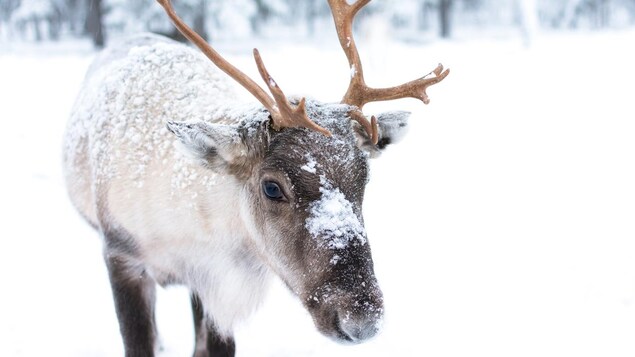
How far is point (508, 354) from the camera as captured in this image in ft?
14.5

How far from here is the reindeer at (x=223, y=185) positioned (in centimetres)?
268

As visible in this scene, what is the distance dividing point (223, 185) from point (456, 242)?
3769 millimetres

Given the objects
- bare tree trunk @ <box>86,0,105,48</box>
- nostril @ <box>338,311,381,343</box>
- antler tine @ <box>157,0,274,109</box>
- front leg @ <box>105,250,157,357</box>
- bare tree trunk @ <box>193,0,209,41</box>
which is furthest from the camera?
bare tree trunk @ <box>86,0,105,48</box>

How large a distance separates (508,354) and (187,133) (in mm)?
2739

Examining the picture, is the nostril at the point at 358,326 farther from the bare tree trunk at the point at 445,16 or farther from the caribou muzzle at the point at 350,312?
the bare tree trunk at the point at 445,16

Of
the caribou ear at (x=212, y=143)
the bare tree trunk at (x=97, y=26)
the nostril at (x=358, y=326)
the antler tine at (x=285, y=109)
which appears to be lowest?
the bare tree trunk at (x=97, y=26)

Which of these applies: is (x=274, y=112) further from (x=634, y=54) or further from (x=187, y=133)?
(x=634, y=54)

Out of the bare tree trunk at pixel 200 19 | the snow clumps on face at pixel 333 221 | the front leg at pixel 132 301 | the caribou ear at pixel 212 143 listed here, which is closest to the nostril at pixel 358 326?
the snow clumps on face at pixel 333 221

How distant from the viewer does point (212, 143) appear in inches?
115

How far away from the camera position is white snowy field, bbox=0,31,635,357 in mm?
4727

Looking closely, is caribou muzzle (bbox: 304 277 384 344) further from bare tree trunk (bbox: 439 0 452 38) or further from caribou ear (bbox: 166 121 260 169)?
bare tree trunk (bbox: 439 0 452 38)

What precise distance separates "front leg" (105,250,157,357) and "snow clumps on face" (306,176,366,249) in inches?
58.1

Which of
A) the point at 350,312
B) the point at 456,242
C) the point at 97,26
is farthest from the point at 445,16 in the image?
the point at 350,312

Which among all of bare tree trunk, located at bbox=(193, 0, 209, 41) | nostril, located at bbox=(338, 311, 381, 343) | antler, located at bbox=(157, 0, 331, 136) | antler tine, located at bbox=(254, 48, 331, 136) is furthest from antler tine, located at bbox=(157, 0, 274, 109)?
bare tree trunk, located at bbox=(193, 0, 209, 41)
